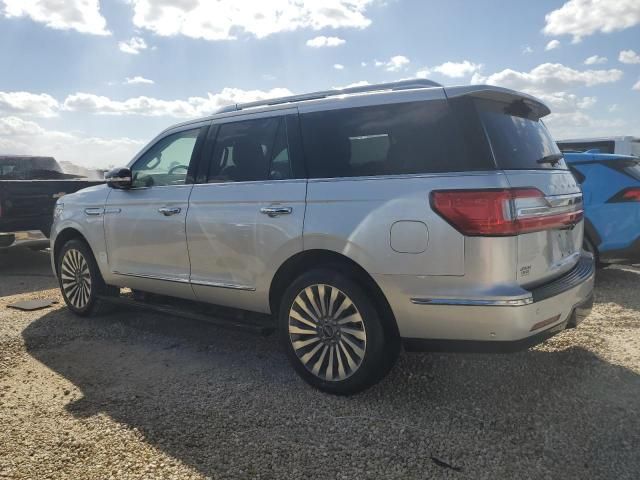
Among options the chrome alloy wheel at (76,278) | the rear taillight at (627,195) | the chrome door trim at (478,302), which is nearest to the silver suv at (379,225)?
the chrome door trim at (478,302)

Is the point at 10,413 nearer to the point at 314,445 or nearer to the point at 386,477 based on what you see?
the point at 314,445

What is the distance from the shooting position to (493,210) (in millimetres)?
2809

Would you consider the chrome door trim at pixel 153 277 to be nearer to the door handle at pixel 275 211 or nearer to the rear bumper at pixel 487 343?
the door handle at pixel 275 211

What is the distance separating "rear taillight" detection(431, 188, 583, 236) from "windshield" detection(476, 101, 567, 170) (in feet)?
0.70

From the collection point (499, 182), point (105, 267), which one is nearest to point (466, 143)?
point (499, 182)

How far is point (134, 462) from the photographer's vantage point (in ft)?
8.91

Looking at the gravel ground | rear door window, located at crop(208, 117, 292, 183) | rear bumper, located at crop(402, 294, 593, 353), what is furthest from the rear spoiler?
the gravel ground

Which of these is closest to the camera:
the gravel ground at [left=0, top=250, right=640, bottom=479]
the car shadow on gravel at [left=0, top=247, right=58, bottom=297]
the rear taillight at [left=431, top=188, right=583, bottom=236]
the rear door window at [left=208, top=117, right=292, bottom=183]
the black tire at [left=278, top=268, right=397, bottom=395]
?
the gravel ground at [left=0, top=250, right=640, bottom=479]

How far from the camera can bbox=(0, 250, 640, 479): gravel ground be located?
2658 mm

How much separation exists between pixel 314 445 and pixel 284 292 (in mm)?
1154

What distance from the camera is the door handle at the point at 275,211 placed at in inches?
140

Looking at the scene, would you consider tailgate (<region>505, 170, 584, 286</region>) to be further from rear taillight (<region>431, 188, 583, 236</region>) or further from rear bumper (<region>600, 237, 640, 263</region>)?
rear bumper (<region>600, 237, 640, 263</region>)

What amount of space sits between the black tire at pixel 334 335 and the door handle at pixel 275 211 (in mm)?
428

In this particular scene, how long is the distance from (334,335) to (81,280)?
3198 mm
